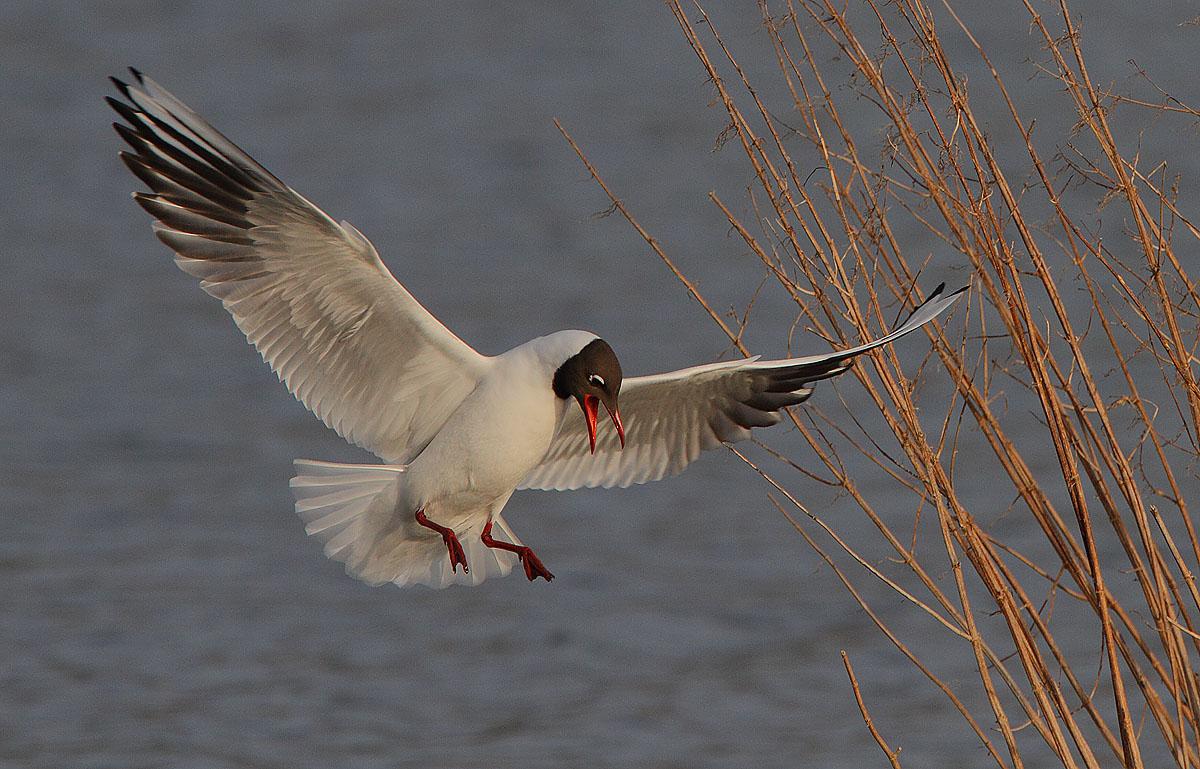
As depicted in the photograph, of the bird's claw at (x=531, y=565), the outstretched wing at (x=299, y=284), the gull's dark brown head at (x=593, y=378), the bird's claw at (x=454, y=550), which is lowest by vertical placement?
the bird's claw at (x=531, y=565)

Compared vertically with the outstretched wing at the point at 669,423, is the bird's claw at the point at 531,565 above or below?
below

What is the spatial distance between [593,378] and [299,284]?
64 cm

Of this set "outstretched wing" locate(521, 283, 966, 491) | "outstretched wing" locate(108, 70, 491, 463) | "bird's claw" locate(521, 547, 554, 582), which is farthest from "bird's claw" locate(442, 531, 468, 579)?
"outstretched wing" locate(521, 283, 966, 491)

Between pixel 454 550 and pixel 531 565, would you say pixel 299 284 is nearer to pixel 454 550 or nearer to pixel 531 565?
pixel 454 550

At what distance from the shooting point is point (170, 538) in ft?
26.2

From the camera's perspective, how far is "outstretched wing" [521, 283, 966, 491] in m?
4.07

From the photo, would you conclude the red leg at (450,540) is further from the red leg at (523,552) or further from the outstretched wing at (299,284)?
the outstretched wing at (299,284)

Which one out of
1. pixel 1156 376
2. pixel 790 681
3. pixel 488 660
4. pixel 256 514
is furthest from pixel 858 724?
pixel 256 514

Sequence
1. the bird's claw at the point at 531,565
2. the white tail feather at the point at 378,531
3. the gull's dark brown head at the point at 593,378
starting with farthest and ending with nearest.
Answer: the white tail feather at the point at 378,531
the bird's claw at the point at 531,565
the gull's dark brown head at the point at 593,378

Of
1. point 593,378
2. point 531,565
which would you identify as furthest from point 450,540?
point 593,378

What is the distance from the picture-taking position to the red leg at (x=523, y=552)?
390cm

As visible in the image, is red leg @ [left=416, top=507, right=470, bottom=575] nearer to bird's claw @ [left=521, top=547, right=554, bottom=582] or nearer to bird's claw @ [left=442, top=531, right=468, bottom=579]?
bird's claw @ [left=442, top=531, right=468, bottom=579]

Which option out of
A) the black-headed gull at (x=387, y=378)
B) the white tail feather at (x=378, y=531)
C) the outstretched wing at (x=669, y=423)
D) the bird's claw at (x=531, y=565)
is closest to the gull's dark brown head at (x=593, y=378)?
the black-headed gull at (x=387, y=378)

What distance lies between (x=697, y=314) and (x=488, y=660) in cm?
230
